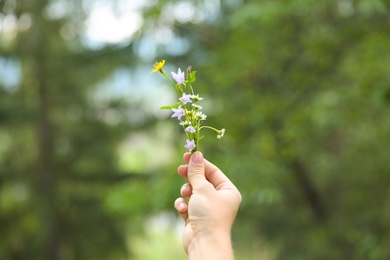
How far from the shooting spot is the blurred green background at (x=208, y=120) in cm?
555

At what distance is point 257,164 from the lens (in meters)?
5.44

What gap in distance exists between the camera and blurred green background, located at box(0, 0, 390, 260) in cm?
555

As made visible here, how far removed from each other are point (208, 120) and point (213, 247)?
214 inches

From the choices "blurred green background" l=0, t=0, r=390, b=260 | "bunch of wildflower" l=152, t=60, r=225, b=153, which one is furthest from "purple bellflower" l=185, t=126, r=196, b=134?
"blurred green background" l=0, t=0, r=390, b=260

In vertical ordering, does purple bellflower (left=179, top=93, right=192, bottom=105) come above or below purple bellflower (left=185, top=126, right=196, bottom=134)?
above

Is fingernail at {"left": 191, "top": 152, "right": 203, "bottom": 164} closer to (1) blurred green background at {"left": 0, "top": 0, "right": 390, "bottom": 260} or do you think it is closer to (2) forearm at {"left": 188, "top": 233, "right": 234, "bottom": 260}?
(2) forearm at {"left": 188, "top": 233, "right": 234, "bottom": 260}

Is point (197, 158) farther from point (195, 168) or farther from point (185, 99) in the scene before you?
point (185, 99)

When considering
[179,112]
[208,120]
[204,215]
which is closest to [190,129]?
[179,112]

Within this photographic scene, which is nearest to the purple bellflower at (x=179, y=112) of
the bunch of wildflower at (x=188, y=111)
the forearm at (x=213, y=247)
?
the bunch of wildflower at (x=188, y=111)

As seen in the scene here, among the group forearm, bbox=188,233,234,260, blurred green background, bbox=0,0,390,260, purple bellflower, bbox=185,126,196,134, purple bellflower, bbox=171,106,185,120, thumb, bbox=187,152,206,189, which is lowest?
forearm, bbox=188,233,234,260

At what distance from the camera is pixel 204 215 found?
149 cm

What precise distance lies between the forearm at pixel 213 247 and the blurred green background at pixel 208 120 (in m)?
2.82

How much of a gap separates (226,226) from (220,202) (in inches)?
2.0

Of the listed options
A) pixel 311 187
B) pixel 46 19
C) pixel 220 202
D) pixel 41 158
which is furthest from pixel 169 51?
pixel 220 202
